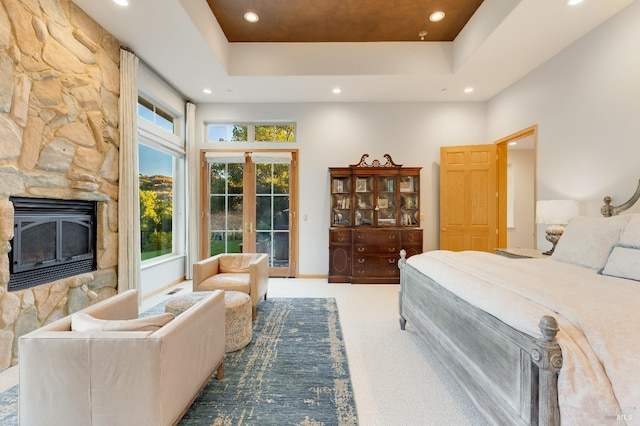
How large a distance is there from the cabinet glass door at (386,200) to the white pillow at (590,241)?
268 cm

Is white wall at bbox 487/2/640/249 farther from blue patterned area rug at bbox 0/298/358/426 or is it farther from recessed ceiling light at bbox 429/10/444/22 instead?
blue patterned area rug at bbox 0/298/358/426

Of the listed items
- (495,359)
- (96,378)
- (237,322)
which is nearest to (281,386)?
(237,322)

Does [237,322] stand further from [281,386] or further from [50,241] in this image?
[50,241]

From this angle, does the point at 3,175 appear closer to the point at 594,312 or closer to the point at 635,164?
the point at 594,312

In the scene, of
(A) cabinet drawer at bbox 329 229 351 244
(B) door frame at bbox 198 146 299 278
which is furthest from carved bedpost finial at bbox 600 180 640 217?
(B) door frame at bbox 198 146 299 278

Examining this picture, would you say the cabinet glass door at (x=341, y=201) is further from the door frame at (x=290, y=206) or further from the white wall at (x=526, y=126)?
the door frame at (x=290, y=206)

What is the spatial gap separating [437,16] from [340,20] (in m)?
1.21

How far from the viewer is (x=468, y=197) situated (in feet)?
16.1

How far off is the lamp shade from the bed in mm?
597

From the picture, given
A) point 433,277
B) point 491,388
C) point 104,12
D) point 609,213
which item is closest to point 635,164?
point 609,213

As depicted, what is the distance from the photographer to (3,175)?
7.29 ft

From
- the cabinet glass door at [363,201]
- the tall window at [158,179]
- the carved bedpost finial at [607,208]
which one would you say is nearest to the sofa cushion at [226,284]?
the tall window at [158,179]

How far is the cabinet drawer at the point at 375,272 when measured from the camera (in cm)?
487

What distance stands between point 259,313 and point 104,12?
3.64m
